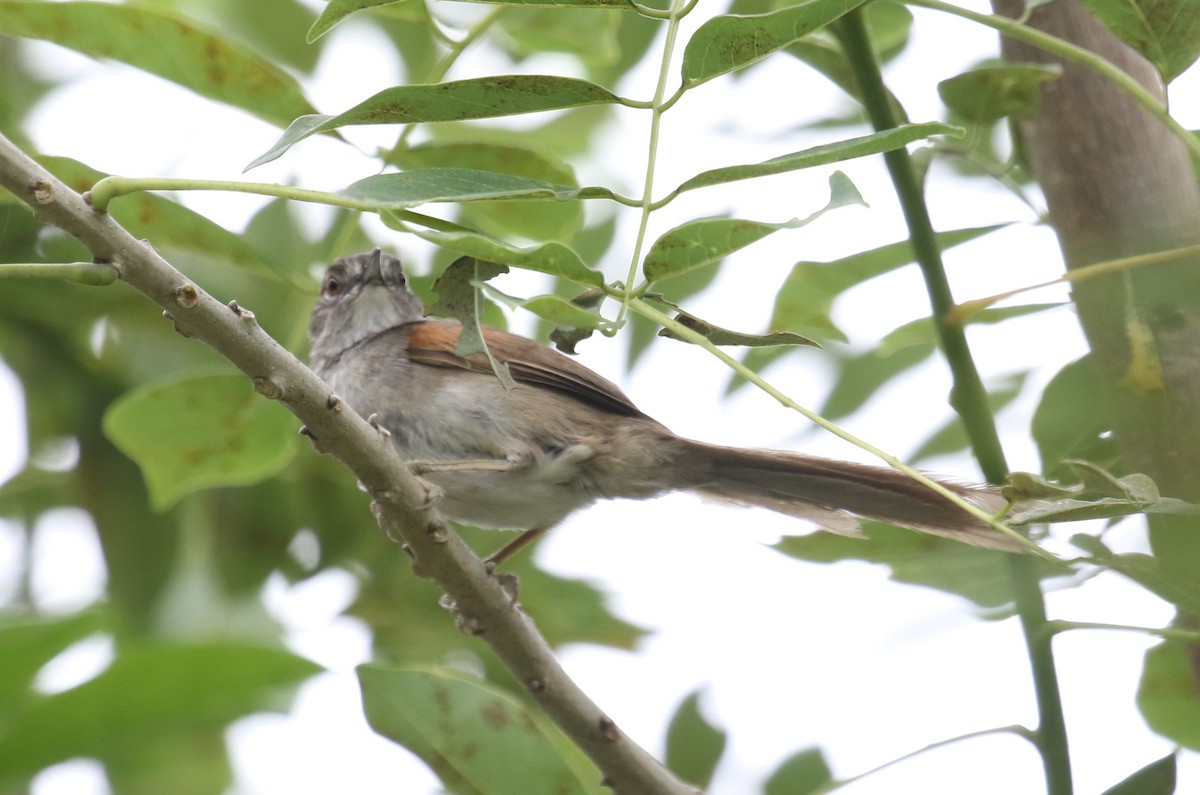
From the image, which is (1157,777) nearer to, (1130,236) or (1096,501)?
(1096,501)

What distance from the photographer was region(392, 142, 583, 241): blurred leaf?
3705mm

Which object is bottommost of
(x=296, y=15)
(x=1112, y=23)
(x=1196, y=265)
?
(x=1196, y=265)

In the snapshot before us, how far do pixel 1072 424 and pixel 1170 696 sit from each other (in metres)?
0.81

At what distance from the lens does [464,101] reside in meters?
2.30

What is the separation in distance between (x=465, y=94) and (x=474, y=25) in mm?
1423

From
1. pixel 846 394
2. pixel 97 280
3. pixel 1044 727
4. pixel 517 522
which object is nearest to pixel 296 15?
pixel 517 522

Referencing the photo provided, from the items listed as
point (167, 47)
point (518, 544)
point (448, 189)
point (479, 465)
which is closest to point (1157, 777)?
point (448, 189)

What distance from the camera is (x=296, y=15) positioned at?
4625mm

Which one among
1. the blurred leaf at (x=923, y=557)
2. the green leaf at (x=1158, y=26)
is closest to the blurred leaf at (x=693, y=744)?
the blurred leaf at (x=923, y=557)

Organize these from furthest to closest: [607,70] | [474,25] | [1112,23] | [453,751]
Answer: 1. [607,70]
2. [474,25]
3. [453,751]
4. [1112,23]

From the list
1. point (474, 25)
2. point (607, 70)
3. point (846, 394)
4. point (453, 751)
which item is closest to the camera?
point (453, 751)

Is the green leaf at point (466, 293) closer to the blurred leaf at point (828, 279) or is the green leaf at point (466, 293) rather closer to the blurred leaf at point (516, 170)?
the blurred leaf at point (516, 170)

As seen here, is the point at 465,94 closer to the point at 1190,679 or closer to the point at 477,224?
the point at 477,224

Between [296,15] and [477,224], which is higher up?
[296,15]
